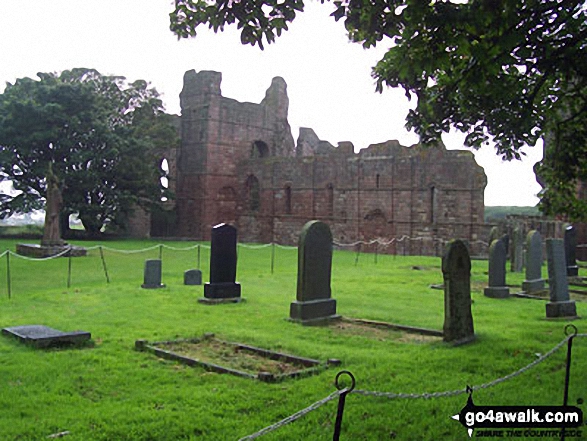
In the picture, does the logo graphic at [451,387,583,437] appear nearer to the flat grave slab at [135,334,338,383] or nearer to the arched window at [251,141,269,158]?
the flat grave slab at [135,334,338,383]

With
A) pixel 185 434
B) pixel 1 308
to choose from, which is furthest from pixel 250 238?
pixel 185 434

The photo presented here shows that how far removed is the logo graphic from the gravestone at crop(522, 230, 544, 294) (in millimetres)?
9463

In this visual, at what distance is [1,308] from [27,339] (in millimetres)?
3955

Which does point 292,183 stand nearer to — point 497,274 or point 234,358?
point 497,274

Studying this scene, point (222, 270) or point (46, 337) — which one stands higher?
point (222, 270)

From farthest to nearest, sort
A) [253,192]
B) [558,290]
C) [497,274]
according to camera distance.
Answer: 1. [253,192]
2. [497,274]
3. [558,290]

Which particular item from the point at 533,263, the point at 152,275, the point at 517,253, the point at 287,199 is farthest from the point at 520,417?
the point at 287,199

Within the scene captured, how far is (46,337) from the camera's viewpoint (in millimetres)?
8023

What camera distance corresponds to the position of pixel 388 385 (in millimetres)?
6168

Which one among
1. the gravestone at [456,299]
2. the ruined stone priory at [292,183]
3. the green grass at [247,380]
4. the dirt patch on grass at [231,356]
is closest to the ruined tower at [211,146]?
the ruined stone priory at [292,183]

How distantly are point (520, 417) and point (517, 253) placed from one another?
15.8 metres

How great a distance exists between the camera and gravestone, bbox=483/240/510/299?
541 inches

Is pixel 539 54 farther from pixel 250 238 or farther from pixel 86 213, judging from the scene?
pixel 250 238

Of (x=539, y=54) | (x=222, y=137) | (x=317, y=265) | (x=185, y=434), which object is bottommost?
(x=185, y=434)
